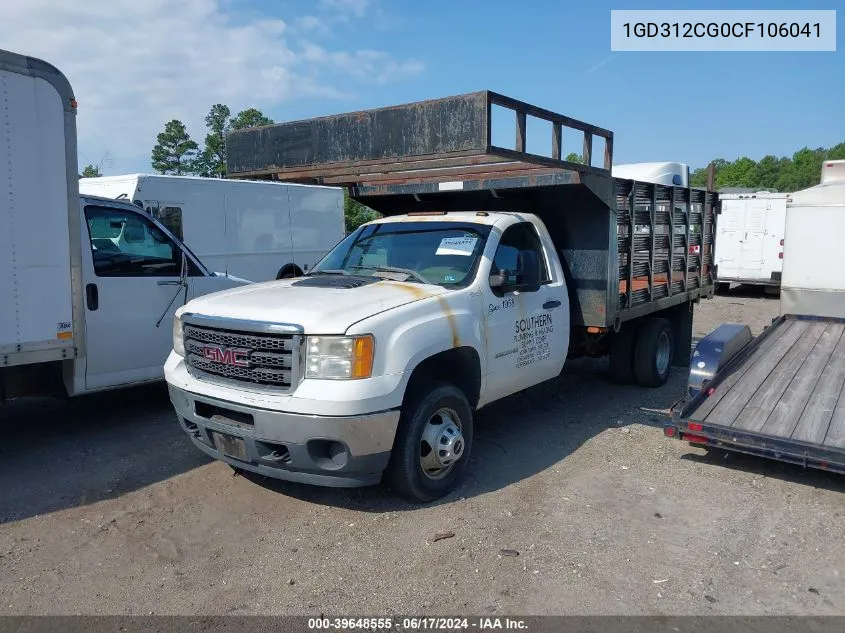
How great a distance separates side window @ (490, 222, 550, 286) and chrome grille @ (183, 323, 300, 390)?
189cm

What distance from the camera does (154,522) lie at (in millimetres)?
4395

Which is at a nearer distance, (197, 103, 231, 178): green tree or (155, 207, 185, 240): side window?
(155, 207, 185, 240): side window

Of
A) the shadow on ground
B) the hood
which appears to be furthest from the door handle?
Answer: the hood

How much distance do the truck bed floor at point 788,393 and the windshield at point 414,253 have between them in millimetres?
2191

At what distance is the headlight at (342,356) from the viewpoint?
4004mm

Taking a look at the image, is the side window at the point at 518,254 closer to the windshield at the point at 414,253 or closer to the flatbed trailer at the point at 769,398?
the windshield at the point at 414,253

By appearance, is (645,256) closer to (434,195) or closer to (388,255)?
(434,195)

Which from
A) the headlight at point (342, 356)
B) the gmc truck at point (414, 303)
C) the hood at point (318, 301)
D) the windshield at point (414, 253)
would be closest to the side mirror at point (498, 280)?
the gmc truck at point (414, 303)

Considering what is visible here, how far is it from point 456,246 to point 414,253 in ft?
1.20

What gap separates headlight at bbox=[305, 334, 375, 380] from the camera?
400 cm

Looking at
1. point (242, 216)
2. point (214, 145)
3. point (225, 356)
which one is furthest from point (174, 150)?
point (225, 356)

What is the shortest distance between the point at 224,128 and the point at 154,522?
24.9 meters

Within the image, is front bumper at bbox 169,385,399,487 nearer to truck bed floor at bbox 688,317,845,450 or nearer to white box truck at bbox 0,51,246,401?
white box truck at bbox 0,51,246,401

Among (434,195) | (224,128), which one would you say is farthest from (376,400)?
(224,128)
